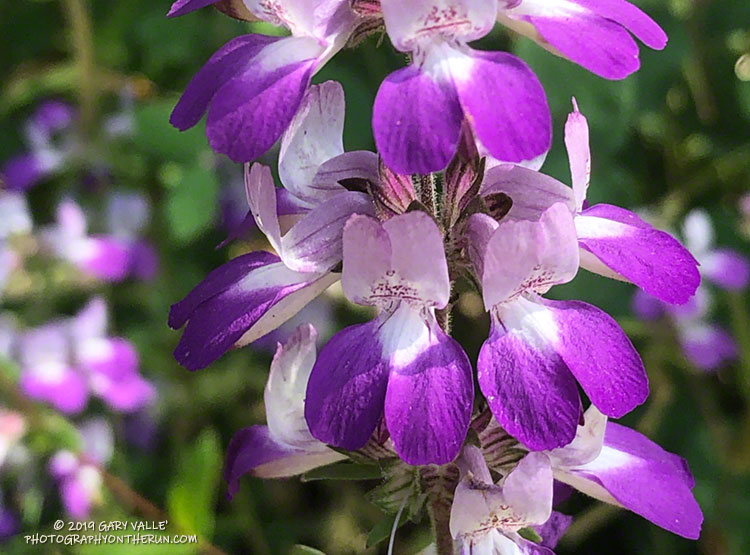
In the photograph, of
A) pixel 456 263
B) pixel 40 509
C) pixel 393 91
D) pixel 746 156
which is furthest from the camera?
pixel 746 156

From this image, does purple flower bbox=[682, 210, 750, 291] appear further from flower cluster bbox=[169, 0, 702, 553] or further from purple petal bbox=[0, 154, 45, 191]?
purple petal bbox=[0, 154, 45, 191]

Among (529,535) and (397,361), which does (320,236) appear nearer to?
(397,361)

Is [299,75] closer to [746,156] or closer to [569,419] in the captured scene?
[569,419]

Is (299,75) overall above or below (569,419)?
above

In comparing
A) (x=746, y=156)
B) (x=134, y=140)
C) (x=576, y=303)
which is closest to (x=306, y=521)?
(x=134, y=140)

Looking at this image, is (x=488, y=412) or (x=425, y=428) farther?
(x=488, y=412)

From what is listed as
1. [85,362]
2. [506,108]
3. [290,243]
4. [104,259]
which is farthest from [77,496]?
[506,108]
